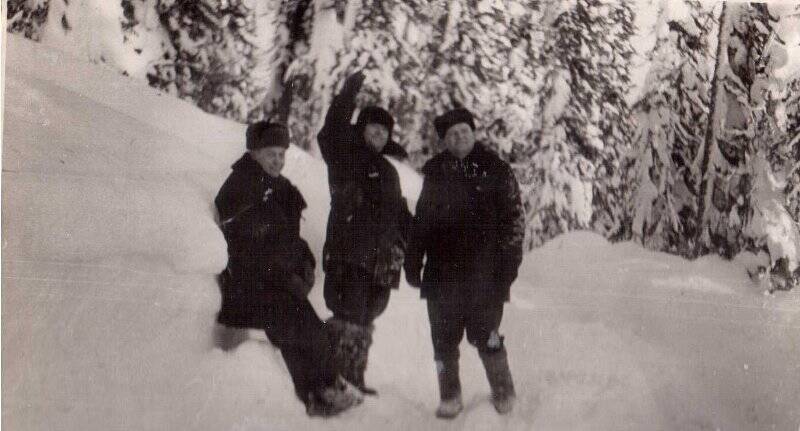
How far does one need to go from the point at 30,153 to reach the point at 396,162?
1.35 m

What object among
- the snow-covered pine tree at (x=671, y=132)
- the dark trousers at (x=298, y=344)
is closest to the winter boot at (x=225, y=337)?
the dark trousers at (x=298, y=344)

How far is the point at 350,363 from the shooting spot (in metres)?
2.37

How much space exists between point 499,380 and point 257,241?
3.36ft

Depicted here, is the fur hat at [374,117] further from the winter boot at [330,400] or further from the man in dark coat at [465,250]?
the winter boot at [330,400]

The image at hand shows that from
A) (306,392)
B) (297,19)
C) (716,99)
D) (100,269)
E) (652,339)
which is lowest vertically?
(306,392)

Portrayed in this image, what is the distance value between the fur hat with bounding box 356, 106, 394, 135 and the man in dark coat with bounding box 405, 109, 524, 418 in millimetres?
178

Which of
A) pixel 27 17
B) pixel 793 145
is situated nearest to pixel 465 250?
pixel 793 145

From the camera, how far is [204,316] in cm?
233

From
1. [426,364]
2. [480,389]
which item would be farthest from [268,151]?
[480,389]

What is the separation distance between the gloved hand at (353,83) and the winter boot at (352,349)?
0.84 m

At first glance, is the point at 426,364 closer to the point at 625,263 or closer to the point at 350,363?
the point at 350,363

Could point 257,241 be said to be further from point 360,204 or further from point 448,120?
point 448,120

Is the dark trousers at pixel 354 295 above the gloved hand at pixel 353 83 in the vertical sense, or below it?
below

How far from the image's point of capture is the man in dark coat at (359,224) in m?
2.38
